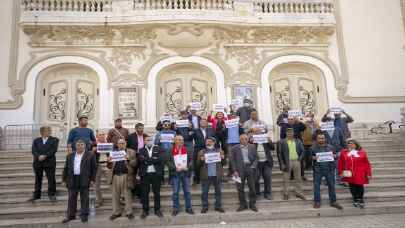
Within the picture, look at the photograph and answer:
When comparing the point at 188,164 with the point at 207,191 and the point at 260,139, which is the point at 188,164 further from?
the point at 260,139

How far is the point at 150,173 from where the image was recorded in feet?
25.7

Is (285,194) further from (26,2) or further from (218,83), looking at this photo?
(26,2)

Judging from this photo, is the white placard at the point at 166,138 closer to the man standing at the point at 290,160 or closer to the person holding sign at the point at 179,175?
the person holding sign at the point at 179,175

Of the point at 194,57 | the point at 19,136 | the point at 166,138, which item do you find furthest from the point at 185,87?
the point at 166,138

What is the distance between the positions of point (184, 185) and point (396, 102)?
1032cm

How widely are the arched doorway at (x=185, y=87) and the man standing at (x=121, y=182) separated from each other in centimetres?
640

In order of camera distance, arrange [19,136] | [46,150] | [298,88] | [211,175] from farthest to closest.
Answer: [298,88] → [19,136] → [46,150] → [211,175]

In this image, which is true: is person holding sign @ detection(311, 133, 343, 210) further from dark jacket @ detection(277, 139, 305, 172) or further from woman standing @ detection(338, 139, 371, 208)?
dark jacket @ detection(277, 139, 305, 172)

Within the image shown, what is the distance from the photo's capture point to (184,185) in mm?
7973

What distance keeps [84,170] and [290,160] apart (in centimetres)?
454

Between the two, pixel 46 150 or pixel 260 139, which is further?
pixel 260 139

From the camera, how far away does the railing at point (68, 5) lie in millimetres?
13488

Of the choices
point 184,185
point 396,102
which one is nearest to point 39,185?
point 184,185

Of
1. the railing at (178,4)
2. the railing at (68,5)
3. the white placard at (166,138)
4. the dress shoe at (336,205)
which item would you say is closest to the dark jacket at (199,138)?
the white placard at (166,138)
